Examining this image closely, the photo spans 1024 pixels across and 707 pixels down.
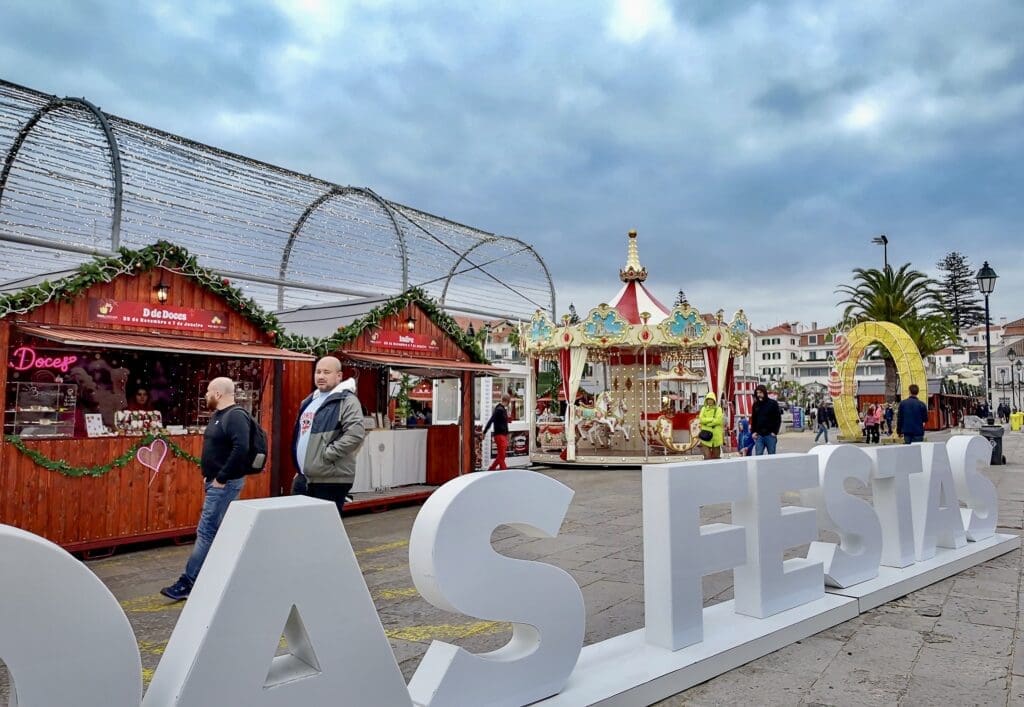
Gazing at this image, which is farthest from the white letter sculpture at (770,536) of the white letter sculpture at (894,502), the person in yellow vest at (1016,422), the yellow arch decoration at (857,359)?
the person in yellow vest at (1016,422)

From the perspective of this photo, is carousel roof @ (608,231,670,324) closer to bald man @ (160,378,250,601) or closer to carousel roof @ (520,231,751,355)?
carousel roof @ (520,231,751,355)

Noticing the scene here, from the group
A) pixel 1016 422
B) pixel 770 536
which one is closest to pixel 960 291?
pixel 1016 422

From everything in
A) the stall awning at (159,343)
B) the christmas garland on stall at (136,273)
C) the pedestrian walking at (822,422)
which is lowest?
the pedestrian walking at (822,422)

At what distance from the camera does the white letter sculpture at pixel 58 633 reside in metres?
1.62

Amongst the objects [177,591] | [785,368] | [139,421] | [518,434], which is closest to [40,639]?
[177,591]

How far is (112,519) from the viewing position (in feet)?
21.5

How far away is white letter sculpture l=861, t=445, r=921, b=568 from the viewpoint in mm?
4891

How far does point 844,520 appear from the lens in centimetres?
448

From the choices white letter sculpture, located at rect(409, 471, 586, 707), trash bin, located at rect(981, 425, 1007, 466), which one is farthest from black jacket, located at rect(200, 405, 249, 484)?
trash bin, located at rect(981, 425, 1007, 466)

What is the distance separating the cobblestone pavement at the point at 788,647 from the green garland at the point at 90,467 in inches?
33.7

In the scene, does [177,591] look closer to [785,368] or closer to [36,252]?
[36,252]

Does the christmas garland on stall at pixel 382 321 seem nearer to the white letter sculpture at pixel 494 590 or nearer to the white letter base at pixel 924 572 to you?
the white letter sculpture at pixel 494 590

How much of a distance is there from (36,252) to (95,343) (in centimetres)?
159

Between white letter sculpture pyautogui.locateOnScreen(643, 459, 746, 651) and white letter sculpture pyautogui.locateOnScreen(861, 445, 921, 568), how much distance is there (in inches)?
81.5
